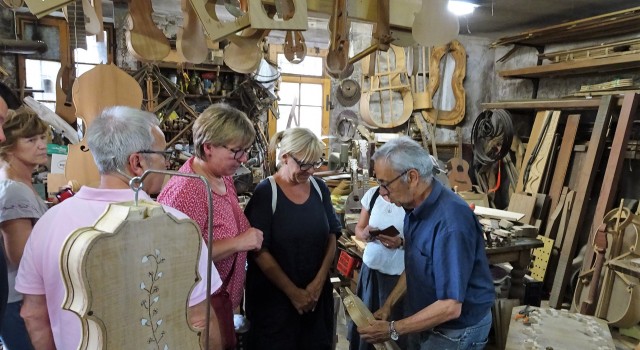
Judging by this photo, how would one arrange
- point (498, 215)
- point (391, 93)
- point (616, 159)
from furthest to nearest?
point (391, 93), point (616, 159), point (498, 215)

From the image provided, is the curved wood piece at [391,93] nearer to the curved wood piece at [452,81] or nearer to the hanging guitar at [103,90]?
the curved wood piece at [452,81]

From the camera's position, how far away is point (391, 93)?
274 inches

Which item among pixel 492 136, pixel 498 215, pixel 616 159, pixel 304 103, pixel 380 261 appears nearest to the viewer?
pixel 380 261

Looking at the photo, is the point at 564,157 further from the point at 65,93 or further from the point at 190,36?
the point at 65,93

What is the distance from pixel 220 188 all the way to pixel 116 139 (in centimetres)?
65

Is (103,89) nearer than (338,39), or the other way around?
(338,39)

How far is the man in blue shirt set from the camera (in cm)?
153

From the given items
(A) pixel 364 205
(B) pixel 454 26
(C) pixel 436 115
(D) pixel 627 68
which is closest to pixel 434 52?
(C) pixel 436 115

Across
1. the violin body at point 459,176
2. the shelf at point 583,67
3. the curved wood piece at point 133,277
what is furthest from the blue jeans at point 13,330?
the violin body at point 459,176

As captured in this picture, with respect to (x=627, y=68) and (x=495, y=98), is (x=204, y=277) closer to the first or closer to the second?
(x=627, y=68)

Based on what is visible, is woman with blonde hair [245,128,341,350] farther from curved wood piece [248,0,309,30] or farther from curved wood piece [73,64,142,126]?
curved wood piece [73,64,142,126]

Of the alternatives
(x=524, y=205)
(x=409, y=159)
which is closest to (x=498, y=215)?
(x=524, y=205)

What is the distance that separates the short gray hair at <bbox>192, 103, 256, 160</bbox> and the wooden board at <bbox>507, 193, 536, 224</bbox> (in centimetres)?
433

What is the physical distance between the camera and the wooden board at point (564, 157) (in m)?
4.91
